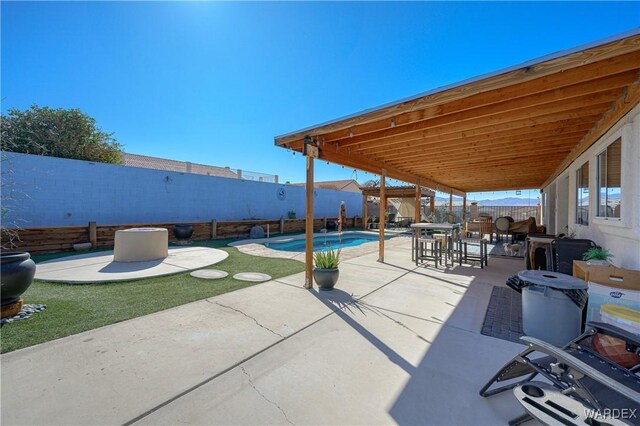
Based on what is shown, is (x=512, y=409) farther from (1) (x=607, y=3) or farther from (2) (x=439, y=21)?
(2) (x=439, y=21)

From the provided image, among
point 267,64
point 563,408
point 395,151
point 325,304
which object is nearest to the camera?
point 563,408

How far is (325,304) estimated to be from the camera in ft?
12.9

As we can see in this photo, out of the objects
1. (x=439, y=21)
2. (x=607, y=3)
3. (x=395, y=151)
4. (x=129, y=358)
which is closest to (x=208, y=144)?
(x=395, y=151)

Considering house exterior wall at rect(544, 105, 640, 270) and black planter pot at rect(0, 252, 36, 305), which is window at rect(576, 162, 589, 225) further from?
black planter pot at rect(0, 252, 36, 305)

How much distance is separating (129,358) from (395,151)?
6039mm

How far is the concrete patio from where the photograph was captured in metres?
1.80

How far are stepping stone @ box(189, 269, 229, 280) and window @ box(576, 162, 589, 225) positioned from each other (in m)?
7.29

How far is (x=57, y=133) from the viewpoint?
38.5ft

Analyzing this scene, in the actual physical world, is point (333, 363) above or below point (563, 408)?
below

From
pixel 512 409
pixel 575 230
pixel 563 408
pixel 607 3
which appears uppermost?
pixel 607 3

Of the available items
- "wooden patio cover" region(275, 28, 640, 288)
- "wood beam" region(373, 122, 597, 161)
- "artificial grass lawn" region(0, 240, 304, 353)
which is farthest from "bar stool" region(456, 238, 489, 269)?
"artificial grass lawn" region(0, 240, 304, 353)

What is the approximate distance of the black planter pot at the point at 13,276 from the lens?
3.01 meters

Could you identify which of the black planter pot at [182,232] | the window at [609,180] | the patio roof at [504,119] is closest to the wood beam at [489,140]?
the patio roof at [504,119]

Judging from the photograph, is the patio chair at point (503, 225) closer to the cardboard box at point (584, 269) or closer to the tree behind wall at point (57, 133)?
the cardboard box at point (584, 269)
